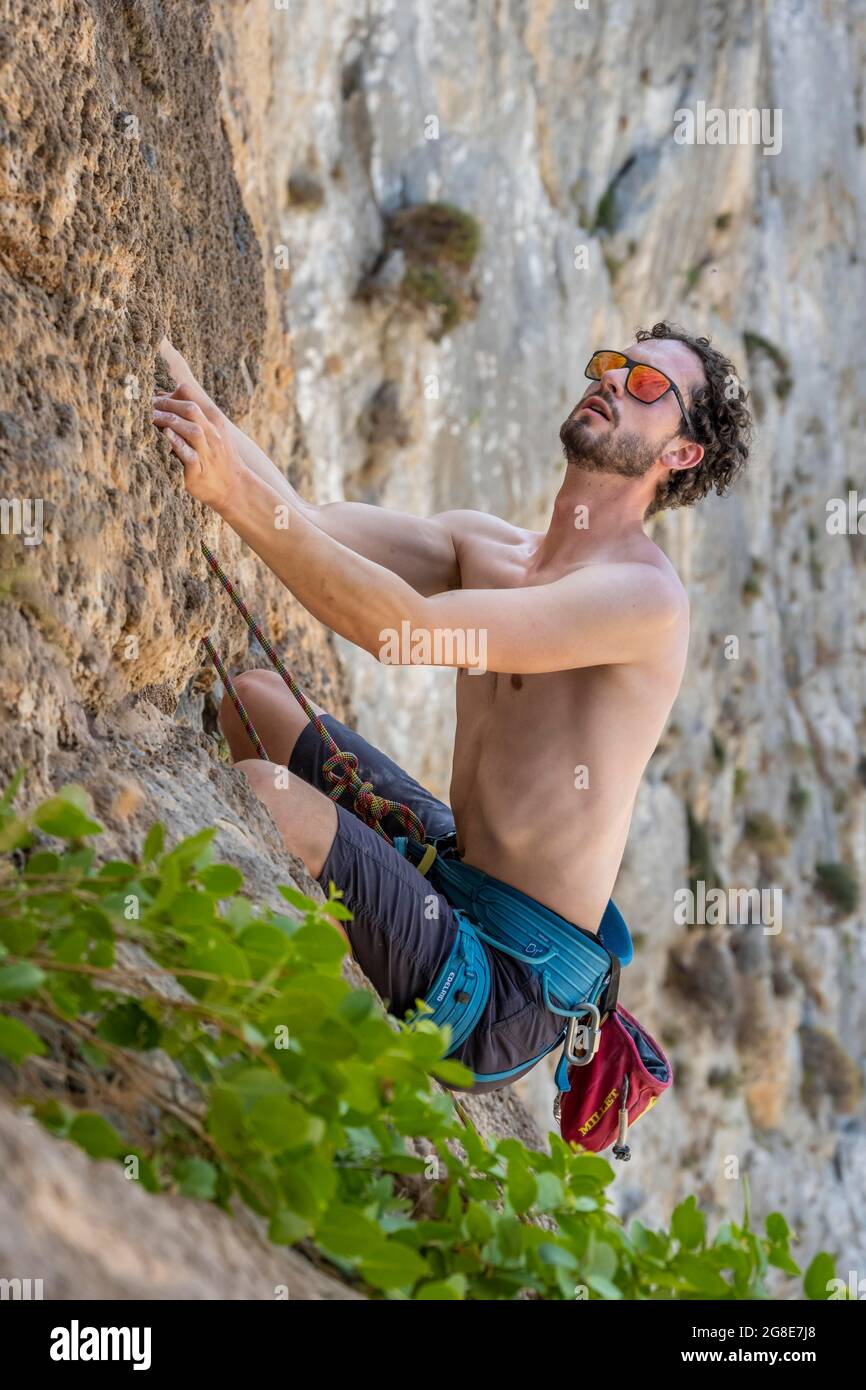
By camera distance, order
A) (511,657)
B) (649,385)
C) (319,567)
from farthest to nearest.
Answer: (649,385)
(511,657)
(319,567)

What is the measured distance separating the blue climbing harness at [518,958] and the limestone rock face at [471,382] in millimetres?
440

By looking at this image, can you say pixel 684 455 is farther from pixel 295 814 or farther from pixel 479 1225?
pixel 479 1225

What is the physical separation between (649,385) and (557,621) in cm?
80

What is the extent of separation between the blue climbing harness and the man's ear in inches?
41.1

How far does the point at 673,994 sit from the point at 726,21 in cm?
1237

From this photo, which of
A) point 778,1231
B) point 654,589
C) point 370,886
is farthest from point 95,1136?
point 654,589

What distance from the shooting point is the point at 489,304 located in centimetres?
1218

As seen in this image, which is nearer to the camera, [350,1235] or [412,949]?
[350,1235]

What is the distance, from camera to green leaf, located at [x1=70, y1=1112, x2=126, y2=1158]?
1024mm

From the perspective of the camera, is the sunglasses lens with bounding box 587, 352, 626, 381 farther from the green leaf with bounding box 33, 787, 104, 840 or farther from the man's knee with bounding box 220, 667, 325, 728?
the green leaf with bounding box 33, 787, 104, 840

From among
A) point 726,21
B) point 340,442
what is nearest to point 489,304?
point 340,442

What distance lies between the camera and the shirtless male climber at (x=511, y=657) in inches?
86.8

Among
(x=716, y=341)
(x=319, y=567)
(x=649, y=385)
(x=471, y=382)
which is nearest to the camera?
(x=319, y=567)

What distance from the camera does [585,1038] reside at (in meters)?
2.78
